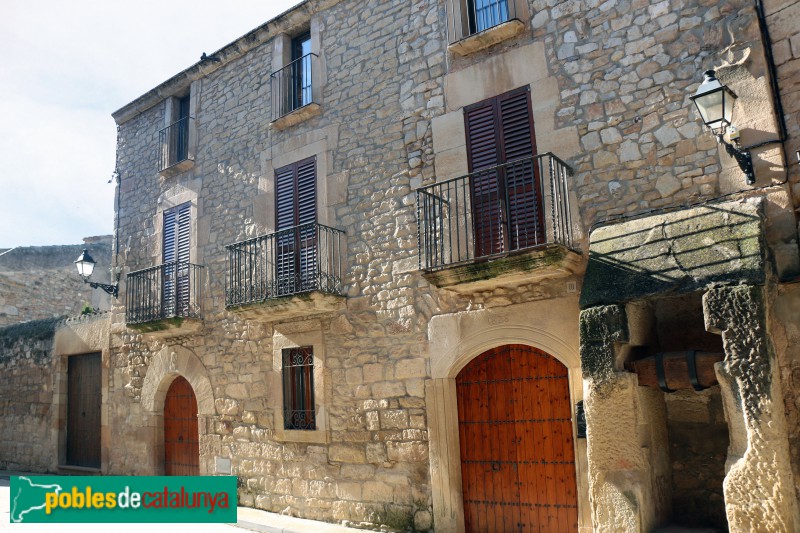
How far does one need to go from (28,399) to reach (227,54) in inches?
325

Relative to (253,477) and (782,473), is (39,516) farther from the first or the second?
(782,473)

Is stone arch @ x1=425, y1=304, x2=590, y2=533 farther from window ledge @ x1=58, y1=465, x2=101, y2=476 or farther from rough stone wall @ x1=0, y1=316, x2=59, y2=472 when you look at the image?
rough stone wall @ x1=0, y1=316, x2=59, y2=472

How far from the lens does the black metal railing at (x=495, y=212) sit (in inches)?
251

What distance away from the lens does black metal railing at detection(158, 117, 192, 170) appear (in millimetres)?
10930

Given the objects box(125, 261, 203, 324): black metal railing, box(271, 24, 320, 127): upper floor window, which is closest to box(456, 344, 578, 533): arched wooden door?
box(271, 24, 320, 127): upper floor window

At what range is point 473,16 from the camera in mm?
7508

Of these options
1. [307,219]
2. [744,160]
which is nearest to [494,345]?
[744,160]

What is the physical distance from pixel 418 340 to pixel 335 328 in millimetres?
Answer: 1298

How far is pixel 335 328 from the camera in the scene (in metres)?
8.06

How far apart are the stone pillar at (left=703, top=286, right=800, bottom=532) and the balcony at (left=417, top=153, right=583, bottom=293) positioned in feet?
5.92

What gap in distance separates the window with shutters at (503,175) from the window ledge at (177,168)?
5.31 m

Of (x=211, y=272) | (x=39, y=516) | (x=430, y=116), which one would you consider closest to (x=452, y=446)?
(x=430, y=116)

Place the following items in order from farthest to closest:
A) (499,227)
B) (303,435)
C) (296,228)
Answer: (296,228) < (303,435) < (499,227)

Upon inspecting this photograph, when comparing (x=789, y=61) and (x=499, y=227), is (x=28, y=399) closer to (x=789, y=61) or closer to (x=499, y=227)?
(x=499, y=227)
